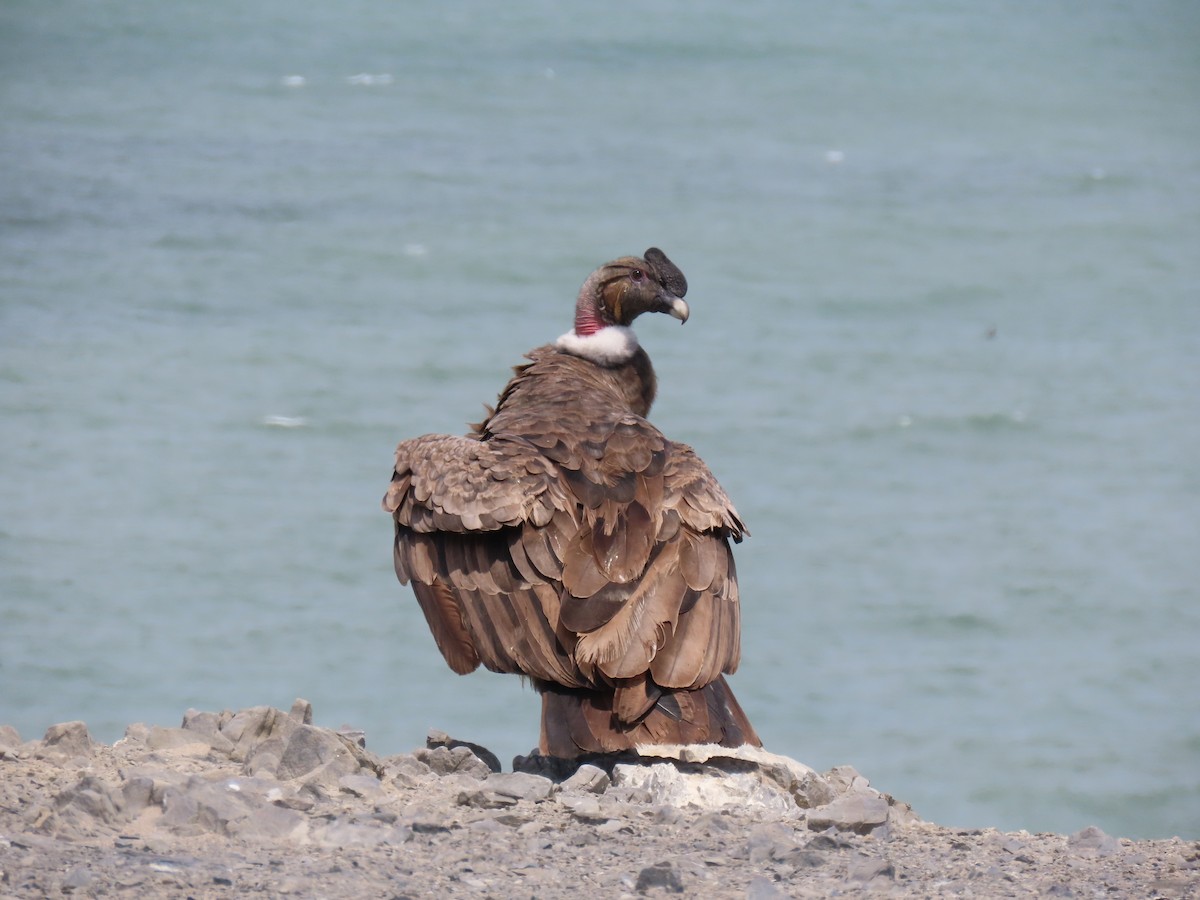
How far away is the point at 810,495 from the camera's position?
2753 centimetres

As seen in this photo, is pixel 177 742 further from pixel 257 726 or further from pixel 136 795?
pixel 136 795

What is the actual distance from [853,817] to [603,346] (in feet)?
13.4

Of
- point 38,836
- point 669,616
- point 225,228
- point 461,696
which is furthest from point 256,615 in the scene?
point 38,836

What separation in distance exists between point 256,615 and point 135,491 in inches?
196

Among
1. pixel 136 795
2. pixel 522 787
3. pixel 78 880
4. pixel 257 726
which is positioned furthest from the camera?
pixel 257 726

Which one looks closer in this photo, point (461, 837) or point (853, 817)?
point (461, 837)

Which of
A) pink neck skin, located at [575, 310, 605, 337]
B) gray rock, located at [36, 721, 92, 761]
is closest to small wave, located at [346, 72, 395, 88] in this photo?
pink neck skin, located at [575, 310, 605, 337]

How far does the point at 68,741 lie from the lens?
21.6 feet

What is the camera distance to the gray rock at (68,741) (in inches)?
258

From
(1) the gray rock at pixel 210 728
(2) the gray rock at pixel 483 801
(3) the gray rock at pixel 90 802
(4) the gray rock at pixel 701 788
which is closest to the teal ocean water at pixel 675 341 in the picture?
(1) the gray rock at pixel 210 728

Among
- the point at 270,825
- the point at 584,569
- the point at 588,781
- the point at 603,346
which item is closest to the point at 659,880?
the point at 270,825

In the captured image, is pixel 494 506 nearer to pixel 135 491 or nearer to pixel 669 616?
pixel 669 616

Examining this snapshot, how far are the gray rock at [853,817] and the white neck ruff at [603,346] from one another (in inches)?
154

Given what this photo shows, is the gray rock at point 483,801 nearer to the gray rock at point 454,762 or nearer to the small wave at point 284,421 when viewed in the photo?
the gray rock at point 454,762
